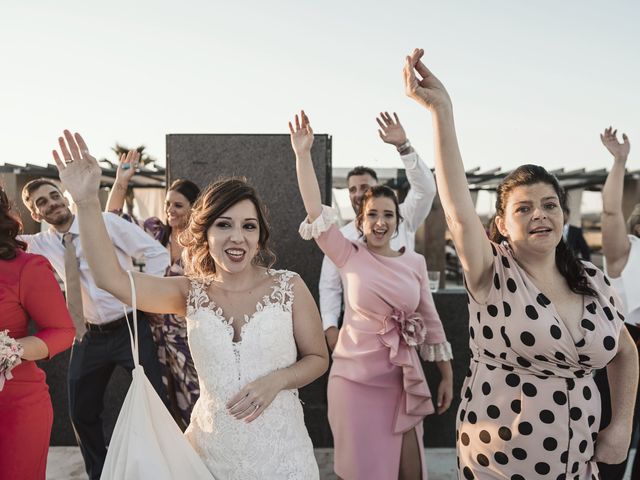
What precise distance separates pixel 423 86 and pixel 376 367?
1.73 m

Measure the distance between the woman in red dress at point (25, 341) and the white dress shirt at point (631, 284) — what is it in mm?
3089

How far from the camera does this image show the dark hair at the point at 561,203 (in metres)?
1.96

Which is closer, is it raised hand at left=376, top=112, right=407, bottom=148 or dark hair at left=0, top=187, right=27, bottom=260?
dark hair at left=0, top=187, right=27, bottom=260

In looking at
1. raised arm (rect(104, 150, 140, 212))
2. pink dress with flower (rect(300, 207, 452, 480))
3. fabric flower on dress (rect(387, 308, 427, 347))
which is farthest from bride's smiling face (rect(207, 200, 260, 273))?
raised arm (rect(104, 150, 140, 212))

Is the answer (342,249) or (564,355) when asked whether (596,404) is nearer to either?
(564,355)

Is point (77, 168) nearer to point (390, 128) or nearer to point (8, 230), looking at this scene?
point (8, 230)

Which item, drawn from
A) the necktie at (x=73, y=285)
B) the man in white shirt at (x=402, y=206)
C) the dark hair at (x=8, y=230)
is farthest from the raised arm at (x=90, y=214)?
the man in white shirt at (x=402, y=206)

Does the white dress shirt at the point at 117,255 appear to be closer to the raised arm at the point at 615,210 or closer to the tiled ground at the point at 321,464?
the tiled ground at the point at 321,464

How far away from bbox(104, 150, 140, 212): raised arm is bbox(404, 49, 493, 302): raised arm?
2.65 metres

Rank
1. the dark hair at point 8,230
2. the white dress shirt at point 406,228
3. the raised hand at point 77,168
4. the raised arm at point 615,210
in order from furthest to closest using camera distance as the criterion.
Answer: the white dress shirt at point 406,228, the raised arm at point 615,210, the dark hair at point 8,230, the raised hand at point 77,168

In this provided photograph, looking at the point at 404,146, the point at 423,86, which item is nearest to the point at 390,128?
the point at 404,146

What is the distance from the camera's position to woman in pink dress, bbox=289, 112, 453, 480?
2.91m

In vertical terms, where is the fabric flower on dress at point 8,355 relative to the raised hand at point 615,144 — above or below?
below

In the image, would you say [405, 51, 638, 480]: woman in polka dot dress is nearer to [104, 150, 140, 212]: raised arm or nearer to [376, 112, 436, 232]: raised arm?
[376, 112, 436, 232]: raised arm
